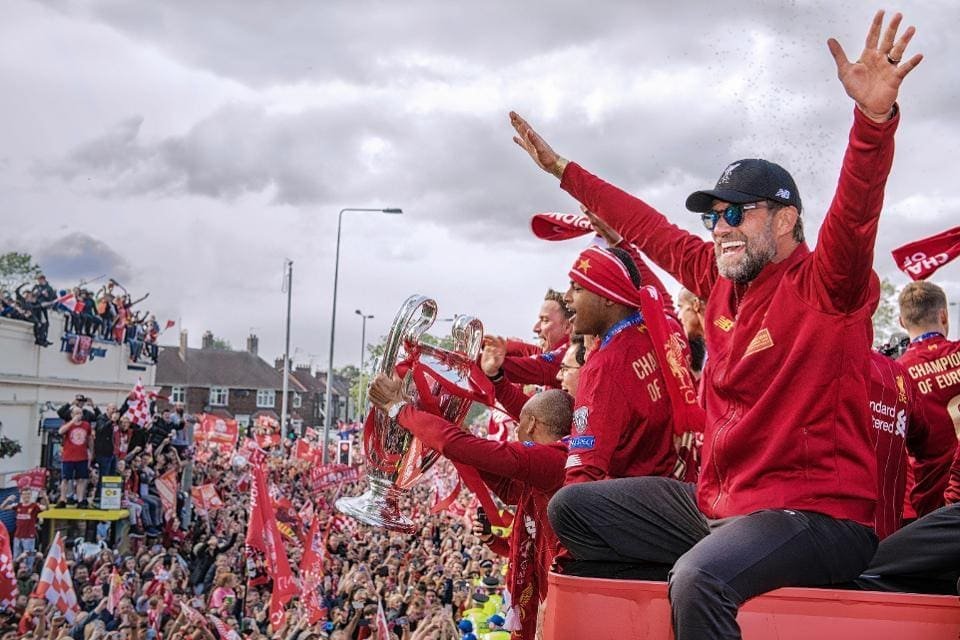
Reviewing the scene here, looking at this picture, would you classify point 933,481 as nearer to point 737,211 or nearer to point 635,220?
point 635,220

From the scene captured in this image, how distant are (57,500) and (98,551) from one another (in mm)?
4349

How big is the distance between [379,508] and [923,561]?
2641 millimetres

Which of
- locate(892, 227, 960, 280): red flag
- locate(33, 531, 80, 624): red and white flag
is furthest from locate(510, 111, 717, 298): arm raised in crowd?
locate(33, 531, 80, 624): red and white flag

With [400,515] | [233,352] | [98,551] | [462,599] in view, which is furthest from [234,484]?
[233,352]

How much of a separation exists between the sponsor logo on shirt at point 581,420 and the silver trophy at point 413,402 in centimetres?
99

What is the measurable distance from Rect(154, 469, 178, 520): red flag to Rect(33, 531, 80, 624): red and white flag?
299 inches

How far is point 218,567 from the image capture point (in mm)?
15062

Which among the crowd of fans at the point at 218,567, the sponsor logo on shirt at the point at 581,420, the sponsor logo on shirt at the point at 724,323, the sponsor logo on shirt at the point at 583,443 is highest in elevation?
the sponsor logo on shirt at the point at 724,323

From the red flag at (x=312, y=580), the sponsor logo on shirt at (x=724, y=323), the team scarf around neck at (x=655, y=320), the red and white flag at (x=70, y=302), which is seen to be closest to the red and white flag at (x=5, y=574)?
the red flag at (x=312, y=580)

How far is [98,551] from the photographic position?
1702cm

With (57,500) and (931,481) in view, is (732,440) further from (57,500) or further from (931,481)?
(57,500)

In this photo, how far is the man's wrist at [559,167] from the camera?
3918mm

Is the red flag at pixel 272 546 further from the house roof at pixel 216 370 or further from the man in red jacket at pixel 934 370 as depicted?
the house roof at pixel 216 370

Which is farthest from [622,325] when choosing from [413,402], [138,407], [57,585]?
[138,407]
